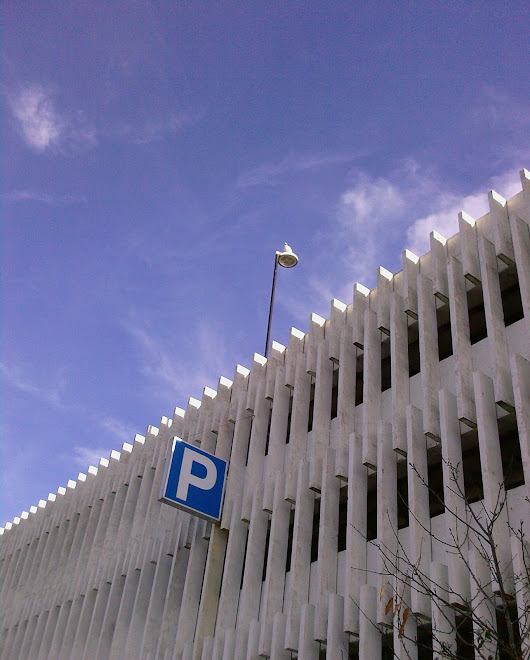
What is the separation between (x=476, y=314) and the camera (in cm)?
1748

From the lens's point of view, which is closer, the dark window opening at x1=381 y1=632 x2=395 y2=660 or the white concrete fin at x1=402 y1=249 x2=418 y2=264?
the dark window opening at x1=381 y1=632 x2=395 y2=660

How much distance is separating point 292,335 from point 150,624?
8772 mm

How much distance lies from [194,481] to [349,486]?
5049mm

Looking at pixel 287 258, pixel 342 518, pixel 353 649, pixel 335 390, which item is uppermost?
pixel 287 258

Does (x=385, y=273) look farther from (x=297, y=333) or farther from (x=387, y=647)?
(x=387, y=647)

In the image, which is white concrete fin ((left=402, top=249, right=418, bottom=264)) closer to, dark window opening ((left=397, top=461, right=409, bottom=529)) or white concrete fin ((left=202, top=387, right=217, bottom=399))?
dark window opening ((left=397, top=461, right=409, bottom=529))

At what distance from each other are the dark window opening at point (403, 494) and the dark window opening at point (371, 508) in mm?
595

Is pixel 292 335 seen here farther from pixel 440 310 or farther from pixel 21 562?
pixel 21 562

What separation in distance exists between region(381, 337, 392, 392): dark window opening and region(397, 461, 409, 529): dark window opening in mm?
2865

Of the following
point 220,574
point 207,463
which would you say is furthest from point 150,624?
point 207,463

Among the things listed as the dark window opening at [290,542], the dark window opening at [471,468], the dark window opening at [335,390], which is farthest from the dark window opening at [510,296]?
the dark window opening at [290,542]

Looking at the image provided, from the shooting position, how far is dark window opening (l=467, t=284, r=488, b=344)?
55.4ft

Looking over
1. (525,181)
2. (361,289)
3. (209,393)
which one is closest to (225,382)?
(209,393)

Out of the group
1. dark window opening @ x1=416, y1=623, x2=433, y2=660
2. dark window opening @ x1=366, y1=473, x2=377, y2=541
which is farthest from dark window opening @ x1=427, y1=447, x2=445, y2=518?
dark window opening @ x1=416, y1=623, x2=433, y2=660
